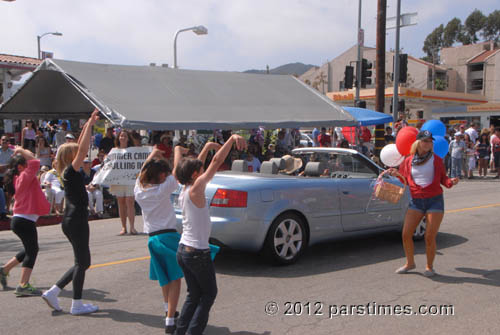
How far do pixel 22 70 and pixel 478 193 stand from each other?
20.6 metres

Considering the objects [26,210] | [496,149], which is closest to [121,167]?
[26,210]

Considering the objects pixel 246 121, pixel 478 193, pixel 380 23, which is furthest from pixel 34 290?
pixel 380 23

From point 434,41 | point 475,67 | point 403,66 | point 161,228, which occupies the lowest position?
point 161,228

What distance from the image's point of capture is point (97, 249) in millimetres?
7730

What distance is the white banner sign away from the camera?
9.16 metres

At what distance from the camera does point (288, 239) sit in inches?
250

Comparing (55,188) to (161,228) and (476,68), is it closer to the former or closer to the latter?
(161,228)

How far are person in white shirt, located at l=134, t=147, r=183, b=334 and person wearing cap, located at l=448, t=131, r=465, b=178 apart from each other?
54.3 ft

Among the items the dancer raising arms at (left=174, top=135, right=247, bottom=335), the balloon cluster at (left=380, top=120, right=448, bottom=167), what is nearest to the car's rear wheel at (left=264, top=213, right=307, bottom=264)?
the balloon cluster at (left=380, top=120, right=448, bottom=167)

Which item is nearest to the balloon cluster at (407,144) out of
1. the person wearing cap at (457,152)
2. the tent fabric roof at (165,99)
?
the tent fabric roof at (165,99)

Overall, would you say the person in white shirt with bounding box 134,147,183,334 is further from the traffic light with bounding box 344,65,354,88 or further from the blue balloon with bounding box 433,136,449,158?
the traffic light with bounding box 344,65,354,88

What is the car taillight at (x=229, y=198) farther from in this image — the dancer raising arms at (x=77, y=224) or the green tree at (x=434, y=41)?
the green tree at (x=434, y=41)

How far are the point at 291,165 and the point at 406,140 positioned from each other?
1.78 metres

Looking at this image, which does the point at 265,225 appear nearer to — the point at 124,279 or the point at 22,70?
the point at 124,279
